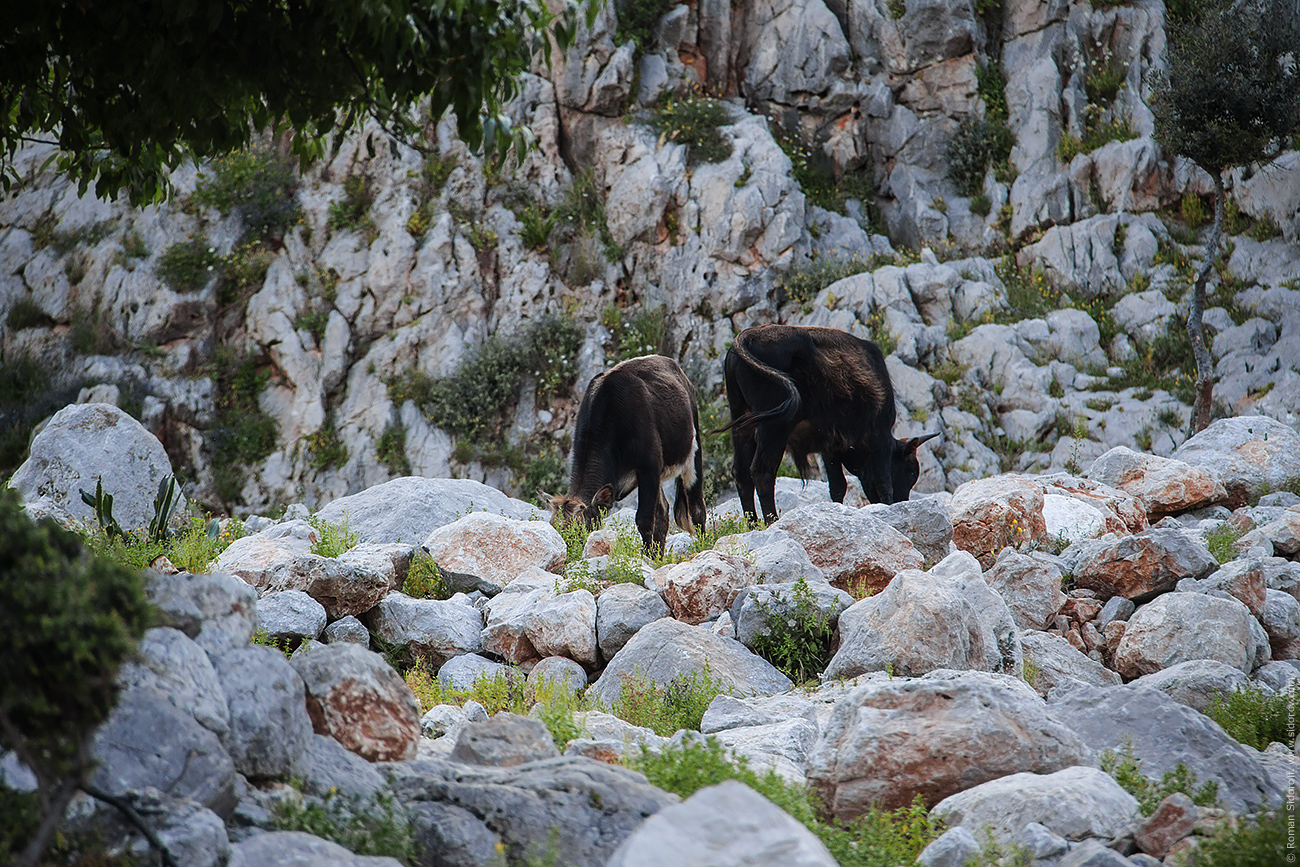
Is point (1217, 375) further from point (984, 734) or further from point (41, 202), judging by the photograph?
point (41, 202)

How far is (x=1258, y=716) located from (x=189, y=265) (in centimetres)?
2288

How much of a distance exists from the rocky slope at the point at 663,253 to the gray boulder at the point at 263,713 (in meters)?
15.6

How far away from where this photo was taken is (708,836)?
2330 mm

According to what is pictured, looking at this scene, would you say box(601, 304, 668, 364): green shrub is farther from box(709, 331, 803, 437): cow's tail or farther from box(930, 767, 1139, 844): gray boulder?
box(930, 767, 1139, 844): gray boulder

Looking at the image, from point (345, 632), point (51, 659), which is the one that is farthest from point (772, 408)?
point (51, 659)

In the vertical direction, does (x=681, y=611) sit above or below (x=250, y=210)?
below

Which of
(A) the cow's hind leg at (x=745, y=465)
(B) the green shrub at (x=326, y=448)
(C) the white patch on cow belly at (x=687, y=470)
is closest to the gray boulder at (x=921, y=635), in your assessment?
(C) the white patch on cow belly at (x=687, y=470)

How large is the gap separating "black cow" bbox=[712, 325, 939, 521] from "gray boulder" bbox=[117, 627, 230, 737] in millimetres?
8431

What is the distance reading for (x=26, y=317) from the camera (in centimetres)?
2155

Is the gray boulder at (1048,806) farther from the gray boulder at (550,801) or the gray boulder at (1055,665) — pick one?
the gray boulder at (1055,665)

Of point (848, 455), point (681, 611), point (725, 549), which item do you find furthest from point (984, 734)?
point (848, 455)

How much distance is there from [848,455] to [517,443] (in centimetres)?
995

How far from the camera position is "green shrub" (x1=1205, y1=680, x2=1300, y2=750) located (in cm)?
470

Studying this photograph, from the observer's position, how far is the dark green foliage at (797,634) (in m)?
6.08
